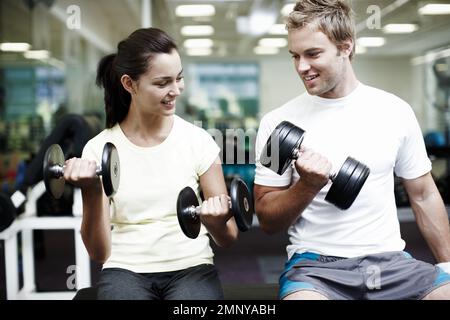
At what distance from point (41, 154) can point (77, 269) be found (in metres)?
0.53

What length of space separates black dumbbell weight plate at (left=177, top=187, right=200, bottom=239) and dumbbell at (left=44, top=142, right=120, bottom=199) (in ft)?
0.52

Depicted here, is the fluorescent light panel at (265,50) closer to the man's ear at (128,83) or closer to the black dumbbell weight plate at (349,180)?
the man's ear at (128,83)

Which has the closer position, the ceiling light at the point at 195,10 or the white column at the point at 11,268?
the white column at the point at 11,268

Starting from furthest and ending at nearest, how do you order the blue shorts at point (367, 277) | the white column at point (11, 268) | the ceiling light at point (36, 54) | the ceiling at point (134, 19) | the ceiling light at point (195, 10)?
the ceiling light at point (36, 54) < the ceiling light at point (195, 10) < the ceiling at point (134, 19) < the white column at point (11, 268) < the blue shorts at point (367, 277)

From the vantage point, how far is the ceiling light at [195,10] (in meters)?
5.46

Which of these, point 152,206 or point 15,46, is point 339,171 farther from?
point 15,46

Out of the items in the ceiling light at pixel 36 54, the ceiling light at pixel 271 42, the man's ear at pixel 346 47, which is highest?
the ceiling light at pixel 271 42

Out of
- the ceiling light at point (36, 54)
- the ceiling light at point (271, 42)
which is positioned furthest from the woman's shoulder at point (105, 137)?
the ceiling light at point (271, 42)

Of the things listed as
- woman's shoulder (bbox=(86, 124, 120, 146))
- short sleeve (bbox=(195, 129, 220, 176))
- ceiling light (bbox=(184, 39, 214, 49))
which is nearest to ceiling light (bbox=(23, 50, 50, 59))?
ceiling light (bbox=(184, 39, 214, 49))

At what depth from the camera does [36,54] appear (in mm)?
6195

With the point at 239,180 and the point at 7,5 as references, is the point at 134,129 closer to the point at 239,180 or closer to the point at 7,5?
the point at 239,180

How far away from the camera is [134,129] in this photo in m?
1.41

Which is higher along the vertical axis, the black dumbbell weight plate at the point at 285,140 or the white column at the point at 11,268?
the black dumbbell weight plate at the point at 285,140

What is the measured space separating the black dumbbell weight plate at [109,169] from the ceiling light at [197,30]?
17.2 feet
